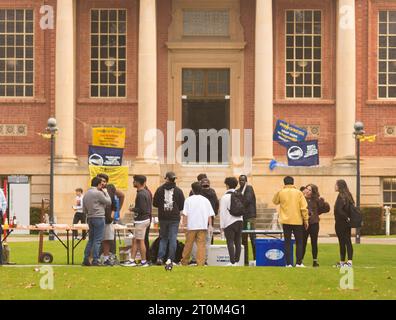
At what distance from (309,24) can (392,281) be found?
24.7 metres

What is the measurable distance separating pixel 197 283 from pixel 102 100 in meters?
24.9

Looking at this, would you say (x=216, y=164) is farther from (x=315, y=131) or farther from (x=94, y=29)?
(x=94, y=29)

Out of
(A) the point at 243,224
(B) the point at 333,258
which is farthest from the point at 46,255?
(B) the point at 333,258

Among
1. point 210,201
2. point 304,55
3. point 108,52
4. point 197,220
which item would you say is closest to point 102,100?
point 108,52

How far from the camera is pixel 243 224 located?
81.4 ft

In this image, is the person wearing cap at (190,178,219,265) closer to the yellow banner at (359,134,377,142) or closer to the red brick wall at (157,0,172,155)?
the yellow banner at (359,134,377,142)

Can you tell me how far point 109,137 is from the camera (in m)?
40.7

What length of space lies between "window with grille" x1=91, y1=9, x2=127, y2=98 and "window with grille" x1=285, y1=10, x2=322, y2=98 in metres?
6.26

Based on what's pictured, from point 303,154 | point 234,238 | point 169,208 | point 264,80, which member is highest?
point 264,80

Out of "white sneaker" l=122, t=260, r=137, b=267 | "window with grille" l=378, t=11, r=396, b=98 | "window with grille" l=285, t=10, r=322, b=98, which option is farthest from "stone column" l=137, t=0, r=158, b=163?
"white sneaker" l=122, t=260, r=137, b=267

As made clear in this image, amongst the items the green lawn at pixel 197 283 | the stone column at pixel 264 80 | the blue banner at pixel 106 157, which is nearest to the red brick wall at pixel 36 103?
the blue banner at pixel 106 157

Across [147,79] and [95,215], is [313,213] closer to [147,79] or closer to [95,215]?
[95,215]

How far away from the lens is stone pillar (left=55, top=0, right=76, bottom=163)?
136ft

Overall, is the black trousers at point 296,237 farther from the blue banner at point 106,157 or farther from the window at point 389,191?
the window at point 389,191
